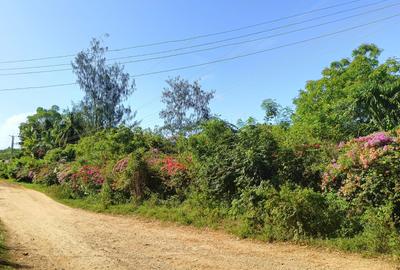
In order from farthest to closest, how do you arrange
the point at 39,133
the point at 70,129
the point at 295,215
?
1. the point at 39,133
2. the point at 70,129
3. the point at 295,215

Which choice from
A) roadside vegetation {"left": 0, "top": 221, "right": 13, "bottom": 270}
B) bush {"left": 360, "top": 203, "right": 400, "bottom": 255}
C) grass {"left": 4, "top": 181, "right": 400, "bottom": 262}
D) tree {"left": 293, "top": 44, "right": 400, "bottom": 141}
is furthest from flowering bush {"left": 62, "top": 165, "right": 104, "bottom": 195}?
bush {"left": 360, "top": 203, "right": 400, "bottom": 255}

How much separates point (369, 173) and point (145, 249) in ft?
18.9

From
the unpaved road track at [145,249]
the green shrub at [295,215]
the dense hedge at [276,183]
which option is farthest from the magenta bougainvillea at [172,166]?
the green shrub at [295,215]

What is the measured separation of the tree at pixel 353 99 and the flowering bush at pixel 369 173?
15.3 feet

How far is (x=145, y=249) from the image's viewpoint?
30.1 ft

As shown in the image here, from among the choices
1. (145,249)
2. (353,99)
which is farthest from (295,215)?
(353,99)

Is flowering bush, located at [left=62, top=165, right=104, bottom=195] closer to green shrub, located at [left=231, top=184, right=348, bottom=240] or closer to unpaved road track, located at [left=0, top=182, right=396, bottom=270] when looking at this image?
unpaved road track, located at [left=0, top=182, right=396, bottom=270]

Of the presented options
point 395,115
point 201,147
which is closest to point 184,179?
point 201,147

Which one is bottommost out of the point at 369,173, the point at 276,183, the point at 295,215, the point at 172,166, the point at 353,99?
the point at 295,215

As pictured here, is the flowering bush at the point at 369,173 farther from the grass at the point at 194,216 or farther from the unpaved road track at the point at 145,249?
the unpaved road track at the point at 145,249

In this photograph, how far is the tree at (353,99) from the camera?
50.7 ft

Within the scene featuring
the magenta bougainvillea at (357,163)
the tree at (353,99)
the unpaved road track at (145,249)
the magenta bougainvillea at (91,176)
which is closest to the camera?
the unpaved road track at (145,249)

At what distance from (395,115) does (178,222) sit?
907 cm

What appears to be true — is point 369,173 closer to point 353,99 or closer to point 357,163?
point 357,163
